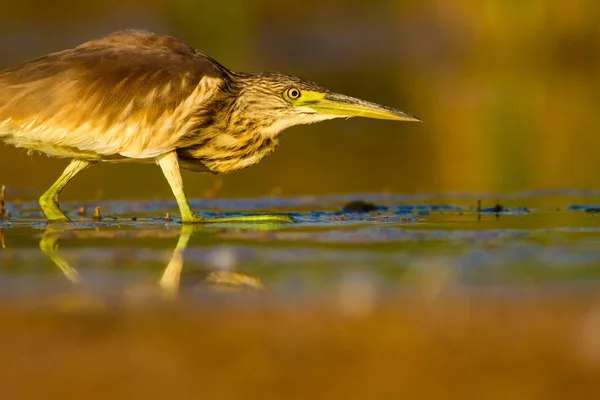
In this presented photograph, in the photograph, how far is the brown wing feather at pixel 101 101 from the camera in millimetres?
8477

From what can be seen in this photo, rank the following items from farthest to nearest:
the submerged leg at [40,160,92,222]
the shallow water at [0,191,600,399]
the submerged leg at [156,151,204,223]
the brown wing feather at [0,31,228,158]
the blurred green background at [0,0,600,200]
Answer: the blurred green background at [0,0,600,200] → the submerged leg at [40,160,92,222] → the submerged leg at [156,151,204,223] → the brown wing feather at [0,31,228,158] → the shallow water at [0,191,600,399]

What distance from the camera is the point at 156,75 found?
28.1ft

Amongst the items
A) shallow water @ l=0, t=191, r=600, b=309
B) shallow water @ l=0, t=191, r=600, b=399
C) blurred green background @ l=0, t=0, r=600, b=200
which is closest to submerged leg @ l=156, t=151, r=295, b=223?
shallow water @ l=0, t=191, r=600, b=309

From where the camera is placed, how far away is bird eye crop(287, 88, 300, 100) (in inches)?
362

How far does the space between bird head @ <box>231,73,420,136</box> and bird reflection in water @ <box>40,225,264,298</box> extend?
1.12 metres

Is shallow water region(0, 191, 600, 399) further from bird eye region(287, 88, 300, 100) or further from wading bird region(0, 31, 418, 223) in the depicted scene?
bird eye region(287, 88, 300, 100)

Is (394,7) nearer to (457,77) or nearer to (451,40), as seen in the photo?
(451,40)

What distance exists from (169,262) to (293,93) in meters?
2.74

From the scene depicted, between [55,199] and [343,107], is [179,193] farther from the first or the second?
[343,107]

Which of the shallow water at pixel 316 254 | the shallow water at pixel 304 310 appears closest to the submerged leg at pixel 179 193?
the shallow water at pixel 316 254

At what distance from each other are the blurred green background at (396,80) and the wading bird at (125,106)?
1356mm

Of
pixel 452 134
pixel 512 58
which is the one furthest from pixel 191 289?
pixel 512 58

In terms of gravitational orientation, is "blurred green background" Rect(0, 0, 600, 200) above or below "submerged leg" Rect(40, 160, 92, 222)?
above

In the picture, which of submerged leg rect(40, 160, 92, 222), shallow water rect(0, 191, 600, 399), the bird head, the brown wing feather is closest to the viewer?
shallow water rect(0, 191, 600, 399)
